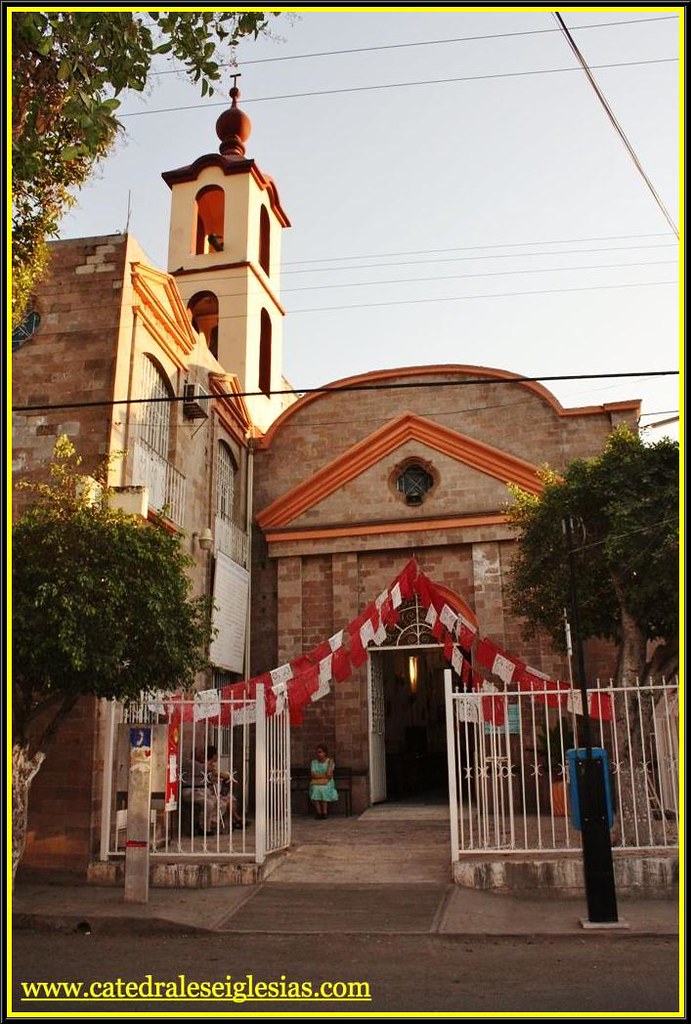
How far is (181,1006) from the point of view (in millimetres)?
5855

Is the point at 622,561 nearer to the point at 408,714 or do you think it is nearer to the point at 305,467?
the point at 305,467

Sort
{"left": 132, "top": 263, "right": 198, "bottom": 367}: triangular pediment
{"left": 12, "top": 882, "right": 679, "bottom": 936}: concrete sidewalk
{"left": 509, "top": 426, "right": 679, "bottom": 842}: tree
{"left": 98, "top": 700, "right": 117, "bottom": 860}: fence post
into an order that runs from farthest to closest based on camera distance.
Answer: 1. {"left": 132, "top": 263, "right": 198, "bottom": 367}: triangular pediment
2. {"left": 509, "top": 426, "right": 679, "bottom": 842}: tree
3. {"left": 98, "top": 700, "right": 117, "bottom": 860}: fence post
4. {"left": 12, "top": 882, "right": 679, "bottom": 936}: concrete sidewalk

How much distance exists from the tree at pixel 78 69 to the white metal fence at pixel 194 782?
5203mm

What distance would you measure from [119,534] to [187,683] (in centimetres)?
192

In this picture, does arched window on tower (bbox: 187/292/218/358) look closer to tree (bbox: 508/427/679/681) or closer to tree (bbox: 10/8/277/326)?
tree (bbox: 508/427/679/681)

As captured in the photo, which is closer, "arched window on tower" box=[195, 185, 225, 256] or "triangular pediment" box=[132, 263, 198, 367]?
"triangular pediment" box=[132, 263, 198, 367]

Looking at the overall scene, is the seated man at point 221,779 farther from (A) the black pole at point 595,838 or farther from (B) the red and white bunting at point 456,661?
(A) the black pole at point 595,838

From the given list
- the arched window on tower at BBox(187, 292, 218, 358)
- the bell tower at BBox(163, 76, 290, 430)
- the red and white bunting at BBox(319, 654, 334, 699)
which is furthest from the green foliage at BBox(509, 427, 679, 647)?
the arched window on tower at BBox(187, 292, 218, 358)

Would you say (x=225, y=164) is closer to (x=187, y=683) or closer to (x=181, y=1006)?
(x=187, y=683)

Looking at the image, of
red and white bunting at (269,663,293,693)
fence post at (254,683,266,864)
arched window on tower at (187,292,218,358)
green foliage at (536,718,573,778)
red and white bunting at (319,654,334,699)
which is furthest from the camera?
arched window on tower at (187,292,218,358)

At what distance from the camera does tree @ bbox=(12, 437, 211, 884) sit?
8.73 m

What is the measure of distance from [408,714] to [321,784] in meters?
7.26

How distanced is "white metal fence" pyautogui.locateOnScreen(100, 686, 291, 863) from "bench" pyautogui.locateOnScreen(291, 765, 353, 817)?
4.40m

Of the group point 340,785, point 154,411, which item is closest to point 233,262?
point 154,411
